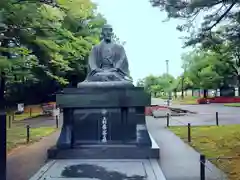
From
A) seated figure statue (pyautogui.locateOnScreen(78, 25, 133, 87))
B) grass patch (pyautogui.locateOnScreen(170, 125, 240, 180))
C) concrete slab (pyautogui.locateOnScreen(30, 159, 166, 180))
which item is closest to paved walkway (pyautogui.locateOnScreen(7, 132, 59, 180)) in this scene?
concrete slab (pyautogui.locateOnScreen(30, 159, 166, 180))

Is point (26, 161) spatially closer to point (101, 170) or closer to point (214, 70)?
point (101, 170)

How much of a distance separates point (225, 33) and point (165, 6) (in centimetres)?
313

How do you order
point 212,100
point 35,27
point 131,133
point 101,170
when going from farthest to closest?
point 212,100
point 35,27
point 131,133
point 101,170

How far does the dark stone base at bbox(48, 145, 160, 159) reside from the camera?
30.9ft

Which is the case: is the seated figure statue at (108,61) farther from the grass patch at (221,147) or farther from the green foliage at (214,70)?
the green foliage at (214,70)

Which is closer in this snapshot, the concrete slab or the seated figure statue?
the concrete slab

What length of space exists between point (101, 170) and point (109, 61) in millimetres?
4086

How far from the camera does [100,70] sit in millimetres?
10711

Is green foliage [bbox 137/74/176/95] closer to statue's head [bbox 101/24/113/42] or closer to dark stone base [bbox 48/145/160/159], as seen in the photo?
statue's head [bbox 101/24/113/42]

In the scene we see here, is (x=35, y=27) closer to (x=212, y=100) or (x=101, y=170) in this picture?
(x=101, y=170)

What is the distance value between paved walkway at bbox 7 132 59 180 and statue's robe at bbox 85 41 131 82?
9.49ft

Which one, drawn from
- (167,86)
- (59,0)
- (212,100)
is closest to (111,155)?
(59,0)

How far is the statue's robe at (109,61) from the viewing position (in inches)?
422

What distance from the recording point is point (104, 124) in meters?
9.85
